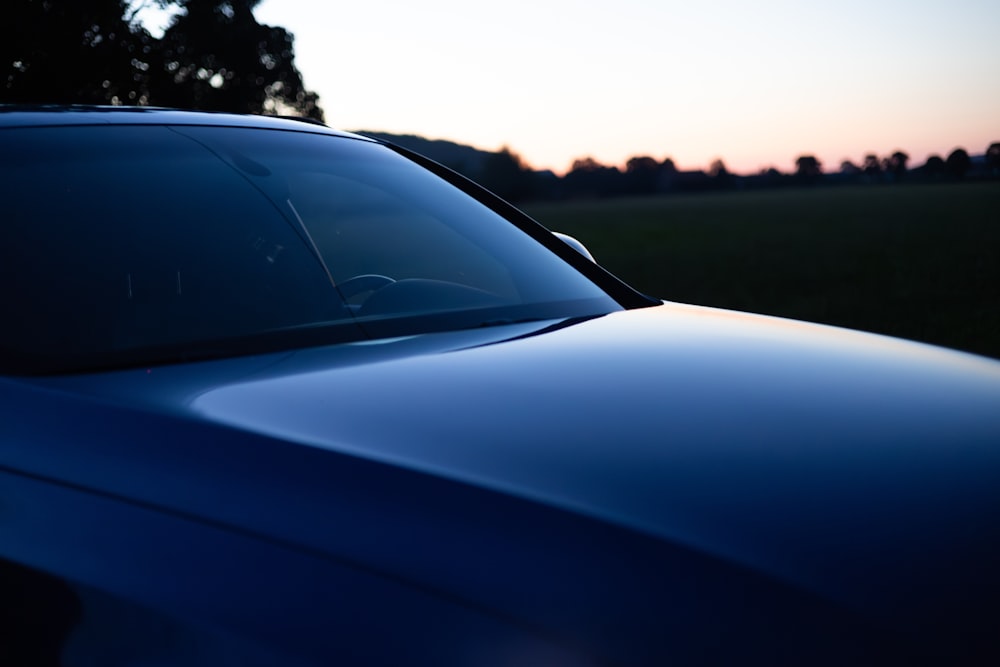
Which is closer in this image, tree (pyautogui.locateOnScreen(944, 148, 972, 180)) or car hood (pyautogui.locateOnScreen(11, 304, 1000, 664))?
car hood (pyautogui.locateOnScreen(11, 304, 1000, 664))

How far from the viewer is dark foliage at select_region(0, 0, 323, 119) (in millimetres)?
21625

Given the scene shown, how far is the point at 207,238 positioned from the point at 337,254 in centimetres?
59

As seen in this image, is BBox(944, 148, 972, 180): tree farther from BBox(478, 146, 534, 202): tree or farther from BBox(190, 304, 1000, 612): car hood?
BBox(190, 304, 1000, 612): car hood

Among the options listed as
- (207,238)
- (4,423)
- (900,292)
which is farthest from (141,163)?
(900,292)

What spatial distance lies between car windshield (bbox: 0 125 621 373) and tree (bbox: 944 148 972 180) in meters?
120

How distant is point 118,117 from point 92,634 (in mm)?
1419

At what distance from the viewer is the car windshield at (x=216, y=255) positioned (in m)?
1.86

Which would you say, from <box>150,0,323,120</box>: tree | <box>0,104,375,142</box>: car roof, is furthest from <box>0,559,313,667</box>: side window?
<box>150,0,323,120</box>: tree

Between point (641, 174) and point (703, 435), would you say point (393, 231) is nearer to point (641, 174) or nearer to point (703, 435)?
point (703, 435)

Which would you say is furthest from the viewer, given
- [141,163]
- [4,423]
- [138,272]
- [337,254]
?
[337,254]

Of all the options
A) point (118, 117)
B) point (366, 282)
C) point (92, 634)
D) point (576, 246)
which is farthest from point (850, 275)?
point (92, 634)

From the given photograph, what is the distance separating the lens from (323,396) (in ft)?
5.02

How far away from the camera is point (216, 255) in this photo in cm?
208

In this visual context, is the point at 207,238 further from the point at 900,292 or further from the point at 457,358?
the point at 900,292
